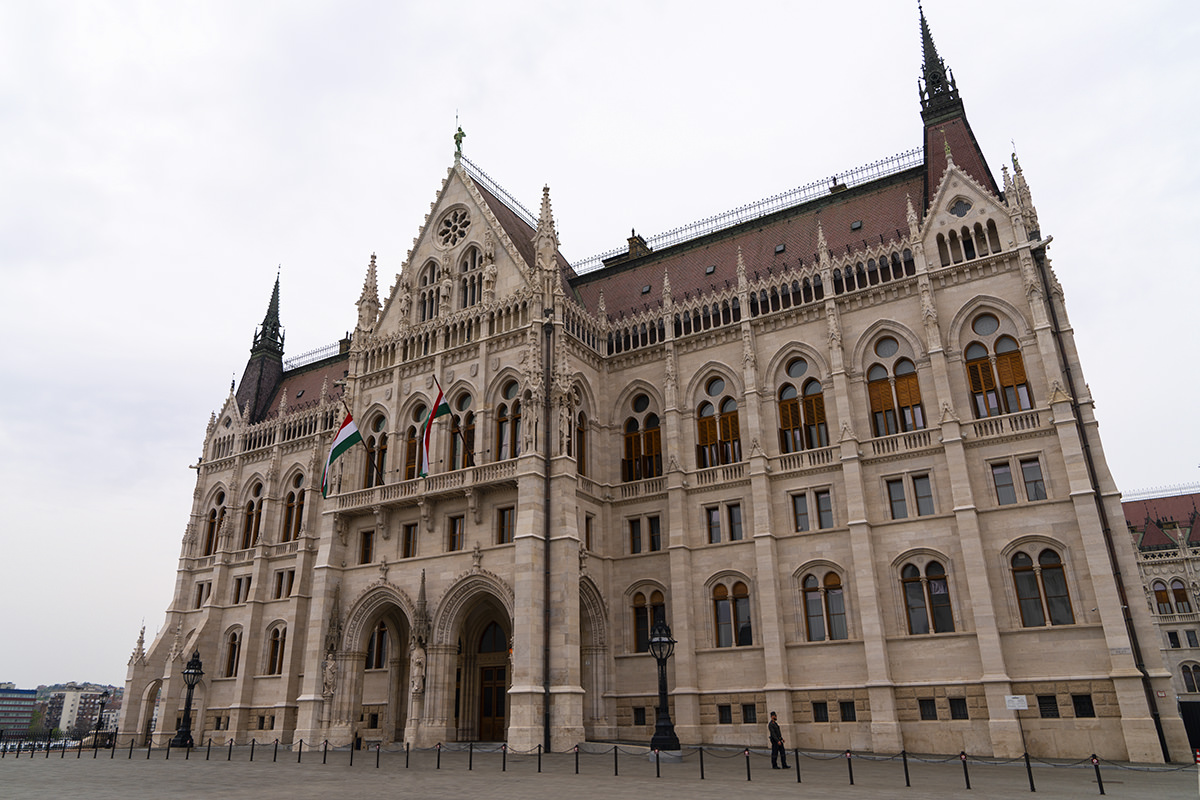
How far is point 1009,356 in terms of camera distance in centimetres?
3203

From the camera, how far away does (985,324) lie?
32969 mm

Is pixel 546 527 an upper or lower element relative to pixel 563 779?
upper

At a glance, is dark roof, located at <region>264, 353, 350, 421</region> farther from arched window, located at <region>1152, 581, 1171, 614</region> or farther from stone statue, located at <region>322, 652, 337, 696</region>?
arched window, located at <region>1152, 581, 1171, 614</region>

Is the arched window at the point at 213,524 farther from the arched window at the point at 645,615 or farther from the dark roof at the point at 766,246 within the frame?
the arched window at the point at 645,615

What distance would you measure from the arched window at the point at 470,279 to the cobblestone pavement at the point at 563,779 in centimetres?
2251

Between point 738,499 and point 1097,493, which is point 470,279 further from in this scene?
point 1097,493

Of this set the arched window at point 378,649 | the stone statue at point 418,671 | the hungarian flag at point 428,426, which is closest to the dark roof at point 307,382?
the hungarian flag at point 428,426

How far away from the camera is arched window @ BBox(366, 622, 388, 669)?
1673 inches

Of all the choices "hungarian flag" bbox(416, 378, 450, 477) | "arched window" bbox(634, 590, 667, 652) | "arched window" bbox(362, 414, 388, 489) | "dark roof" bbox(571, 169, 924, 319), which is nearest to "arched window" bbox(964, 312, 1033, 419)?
"dark roof" bbox(571, 169, 924, 319)

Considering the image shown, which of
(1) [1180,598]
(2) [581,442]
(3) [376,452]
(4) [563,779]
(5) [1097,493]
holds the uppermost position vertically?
(3) [376,452]

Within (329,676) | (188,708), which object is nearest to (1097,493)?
(329,676)

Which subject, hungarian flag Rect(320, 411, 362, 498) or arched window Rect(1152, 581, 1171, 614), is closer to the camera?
hungarian flag Rect(320, 411, 362, 498)

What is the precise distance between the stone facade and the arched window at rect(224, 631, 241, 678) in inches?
52.5

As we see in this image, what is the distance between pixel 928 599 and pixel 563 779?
54.2 ft
